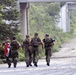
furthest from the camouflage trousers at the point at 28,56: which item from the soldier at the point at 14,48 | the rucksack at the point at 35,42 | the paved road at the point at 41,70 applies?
the paved road at the point at 41,70

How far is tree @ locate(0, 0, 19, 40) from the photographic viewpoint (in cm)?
3425

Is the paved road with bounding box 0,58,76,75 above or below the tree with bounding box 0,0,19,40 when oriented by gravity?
below

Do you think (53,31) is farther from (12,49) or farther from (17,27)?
(12,49)

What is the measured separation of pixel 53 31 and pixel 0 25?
131 feet

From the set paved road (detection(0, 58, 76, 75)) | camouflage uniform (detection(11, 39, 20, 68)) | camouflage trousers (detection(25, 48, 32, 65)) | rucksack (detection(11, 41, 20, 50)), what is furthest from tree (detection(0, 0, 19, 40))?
paved road (detection(0, 58, 76, 75))

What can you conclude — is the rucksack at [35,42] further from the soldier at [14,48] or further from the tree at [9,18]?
the tree at [9,18]

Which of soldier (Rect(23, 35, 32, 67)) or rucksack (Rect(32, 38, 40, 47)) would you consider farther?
soldier (Rect(23, 35, 32, 67))

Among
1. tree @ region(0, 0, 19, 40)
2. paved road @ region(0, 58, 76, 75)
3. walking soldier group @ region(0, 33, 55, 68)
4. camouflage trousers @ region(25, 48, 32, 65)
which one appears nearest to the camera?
paved road @ region(0, 58, 76, 75)

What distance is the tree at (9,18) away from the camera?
34250 mm

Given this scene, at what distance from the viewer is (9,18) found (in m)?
35.3

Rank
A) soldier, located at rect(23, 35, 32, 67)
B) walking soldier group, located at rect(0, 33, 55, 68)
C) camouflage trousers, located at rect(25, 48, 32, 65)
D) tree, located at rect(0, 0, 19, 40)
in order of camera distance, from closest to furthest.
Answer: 1. walking soldier group, located at rect(0, 33, 55, 68)
2. soldier, located at rect(23, 35, 32, 67)
3. camouflage trousers, located at rect(25, 48, 32, 65)
4. tree, located at rect(0, 0, 19, 40)

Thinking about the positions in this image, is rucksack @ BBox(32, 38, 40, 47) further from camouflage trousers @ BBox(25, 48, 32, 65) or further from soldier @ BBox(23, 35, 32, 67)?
camouflage trousers @ BBox(25, 48, 32, 65)

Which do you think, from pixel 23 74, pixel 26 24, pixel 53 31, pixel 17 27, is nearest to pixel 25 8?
pixel 26 24

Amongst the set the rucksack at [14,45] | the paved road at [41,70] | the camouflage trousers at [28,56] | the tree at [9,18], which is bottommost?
the paved road at [41,70]
